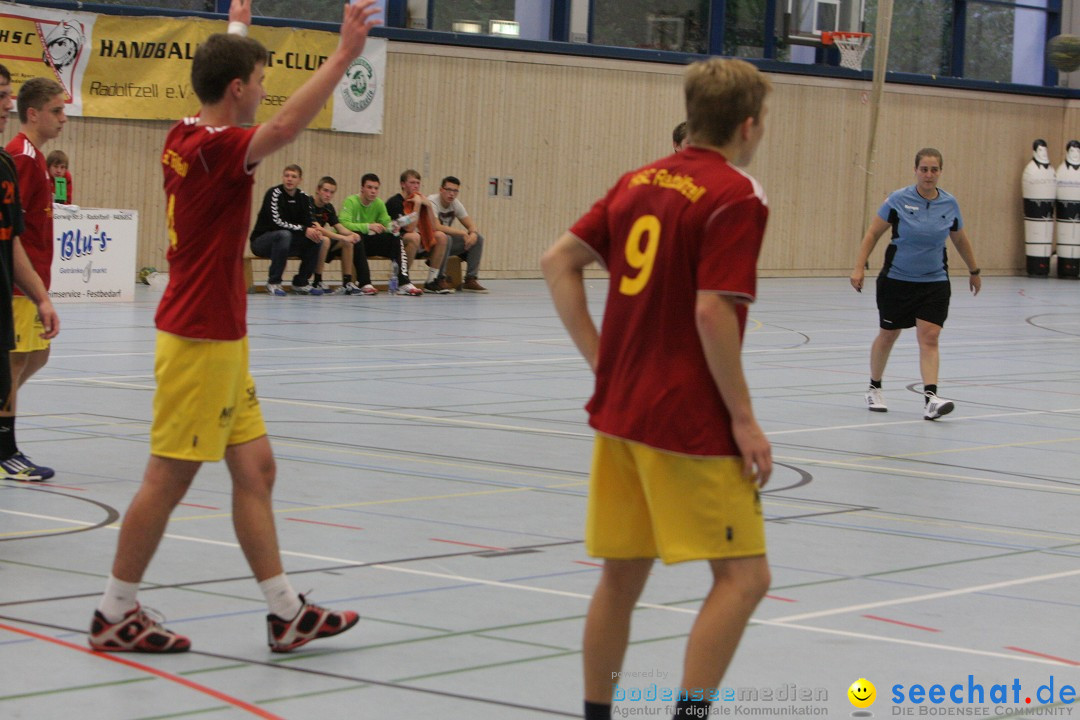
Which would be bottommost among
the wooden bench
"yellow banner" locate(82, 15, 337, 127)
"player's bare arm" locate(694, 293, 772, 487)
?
the wooden bench

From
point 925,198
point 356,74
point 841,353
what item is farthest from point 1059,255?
point 925,198

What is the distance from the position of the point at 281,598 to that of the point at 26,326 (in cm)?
361

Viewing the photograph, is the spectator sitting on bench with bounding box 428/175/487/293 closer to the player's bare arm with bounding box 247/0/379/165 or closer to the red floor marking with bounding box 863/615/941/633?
the red floor marking with bounding box 863/615/941/633

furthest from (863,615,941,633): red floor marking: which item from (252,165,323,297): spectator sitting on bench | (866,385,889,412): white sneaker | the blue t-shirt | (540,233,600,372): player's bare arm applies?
(252,165,323,297): spectator sitting on bench

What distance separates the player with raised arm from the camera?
4648 millimetres

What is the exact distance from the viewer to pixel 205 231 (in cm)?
472

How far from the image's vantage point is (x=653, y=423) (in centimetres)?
367

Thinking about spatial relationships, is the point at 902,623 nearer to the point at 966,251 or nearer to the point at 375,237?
the point at 966,251

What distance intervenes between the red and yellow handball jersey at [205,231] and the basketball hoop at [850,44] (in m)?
25.7

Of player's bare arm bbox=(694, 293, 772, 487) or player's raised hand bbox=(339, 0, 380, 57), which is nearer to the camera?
player's bare arm bbox=(694, 293, 772, 487)

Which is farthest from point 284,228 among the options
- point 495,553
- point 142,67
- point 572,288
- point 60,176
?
point 572,288

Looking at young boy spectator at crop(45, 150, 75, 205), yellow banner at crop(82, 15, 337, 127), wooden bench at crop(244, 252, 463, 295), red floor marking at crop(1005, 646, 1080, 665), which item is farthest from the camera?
wooden bench at crop(244, 252, 463, 295)

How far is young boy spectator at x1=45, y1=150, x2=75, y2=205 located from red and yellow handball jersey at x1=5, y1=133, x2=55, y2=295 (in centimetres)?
815

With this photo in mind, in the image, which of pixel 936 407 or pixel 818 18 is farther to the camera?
pixel 818 18
